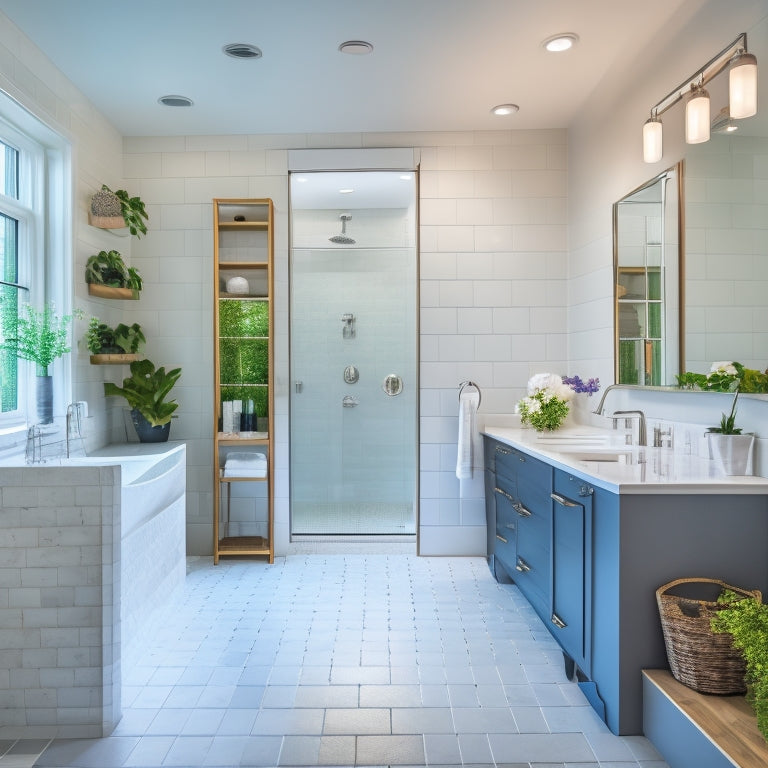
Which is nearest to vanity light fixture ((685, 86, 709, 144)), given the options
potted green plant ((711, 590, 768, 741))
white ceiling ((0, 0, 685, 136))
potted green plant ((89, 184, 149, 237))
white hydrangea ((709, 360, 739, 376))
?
white ceiling ((0, 0, 685, 136))

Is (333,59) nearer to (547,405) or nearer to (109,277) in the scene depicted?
(109,277)

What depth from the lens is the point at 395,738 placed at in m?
2.15

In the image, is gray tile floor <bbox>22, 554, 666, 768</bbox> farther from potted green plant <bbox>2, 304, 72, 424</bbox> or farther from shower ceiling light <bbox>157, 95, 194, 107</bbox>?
shower ceiling light <bbox>157, 95, 194, 107</bbox>

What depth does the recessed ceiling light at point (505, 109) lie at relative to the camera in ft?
12.6

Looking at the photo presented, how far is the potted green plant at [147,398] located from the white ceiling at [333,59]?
1.51 meters

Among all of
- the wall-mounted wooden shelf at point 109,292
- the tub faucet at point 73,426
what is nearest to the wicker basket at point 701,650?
the tub faucet at point 73,426

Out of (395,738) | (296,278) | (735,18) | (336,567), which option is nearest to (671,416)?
(735,18)

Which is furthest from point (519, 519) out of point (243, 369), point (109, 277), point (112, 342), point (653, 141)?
point (109, 277)

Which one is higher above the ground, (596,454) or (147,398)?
(147,398)

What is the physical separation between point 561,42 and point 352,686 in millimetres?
2885

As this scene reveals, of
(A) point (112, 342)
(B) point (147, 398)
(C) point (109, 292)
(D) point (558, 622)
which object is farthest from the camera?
(B) point (147, 398)

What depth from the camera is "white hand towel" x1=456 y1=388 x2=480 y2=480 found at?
397cm

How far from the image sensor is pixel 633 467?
241 cm

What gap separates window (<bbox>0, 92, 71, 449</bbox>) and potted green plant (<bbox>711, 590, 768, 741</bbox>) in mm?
2771
